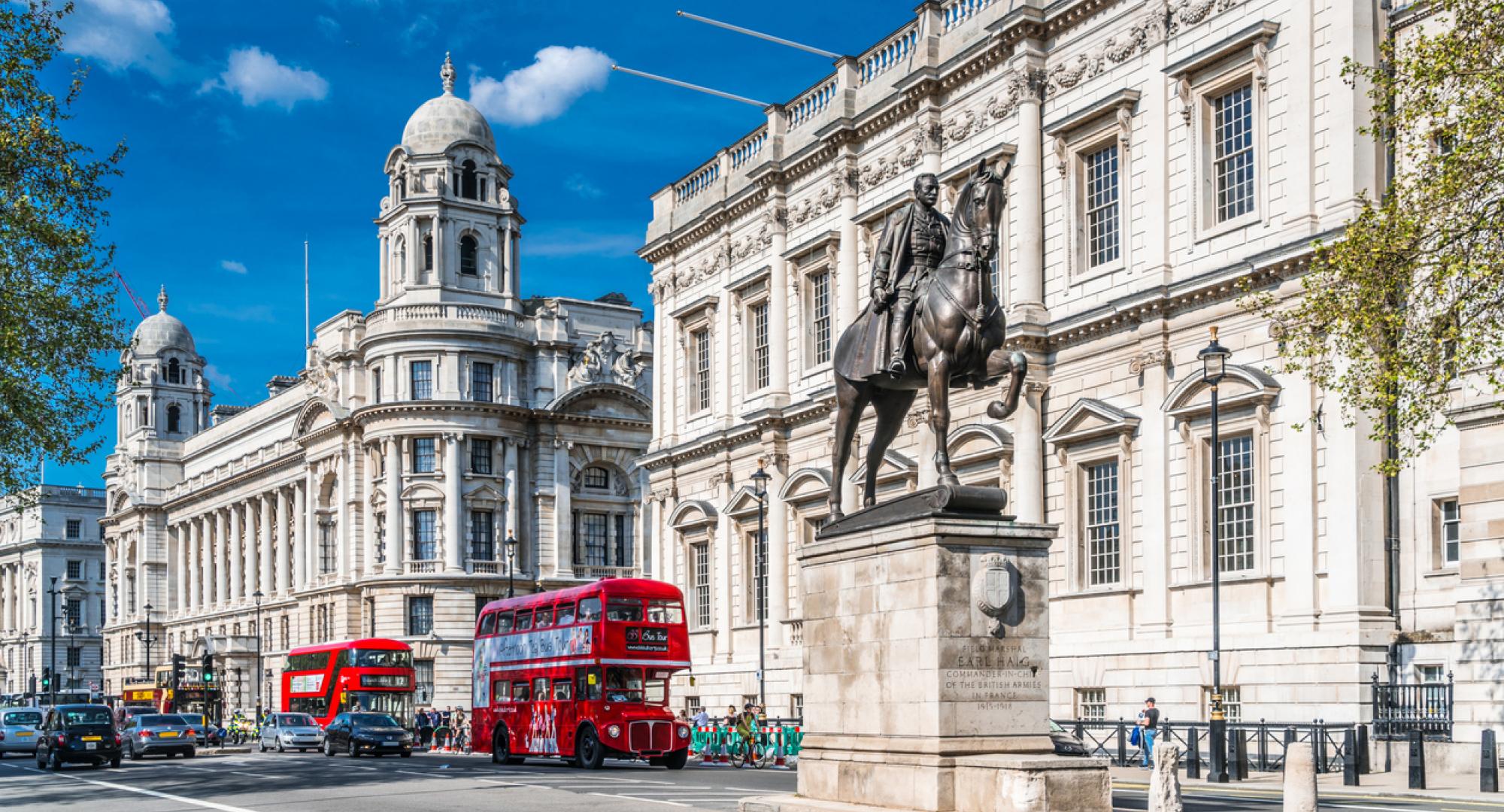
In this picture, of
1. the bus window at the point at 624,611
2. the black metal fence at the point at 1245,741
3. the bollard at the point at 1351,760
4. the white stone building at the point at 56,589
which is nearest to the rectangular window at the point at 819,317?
the bus window at the point at 624,611

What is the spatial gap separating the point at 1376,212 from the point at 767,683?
28.2 m

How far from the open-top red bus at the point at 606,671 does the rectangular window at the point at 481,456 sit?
43993mm

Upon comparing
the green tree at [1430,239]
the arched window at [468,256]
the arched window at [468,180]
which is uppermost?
the arched window at [468,180]

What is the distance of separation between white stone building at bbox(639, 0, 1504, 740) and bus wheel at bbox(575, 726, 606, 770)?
10225mm

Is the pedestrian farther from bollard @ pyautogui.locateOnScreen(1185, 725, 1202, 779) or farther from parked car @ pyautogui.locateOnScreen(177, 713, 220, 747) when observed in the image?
parked car @ pyautogui.locateOnScreen(177, 713, 220, 747)

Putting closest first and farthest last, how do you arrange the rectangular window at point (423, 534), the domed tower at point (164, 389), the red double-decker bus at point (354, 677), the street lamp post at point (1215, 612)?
the street lamp post at point (1215, 612) < the red double-decker bus at point (354, 677) < the rectangular window at point (423, 534) < the domed tower at point (164, 389)

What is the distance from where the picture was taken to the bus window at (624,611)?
117 ft

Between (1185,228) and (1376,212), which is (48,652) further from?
(1376,212)

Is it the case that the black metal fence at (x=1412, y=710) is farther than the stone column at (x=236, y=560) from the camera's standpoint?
No

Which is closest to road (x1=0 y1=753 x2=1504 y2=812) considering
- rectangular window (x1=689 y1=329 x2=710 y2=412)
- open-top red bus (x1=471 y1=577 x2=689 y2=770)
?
open-top red bus (x1=471 y1=577 x2=689 y2=770)

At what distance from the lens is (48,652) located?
142625mm

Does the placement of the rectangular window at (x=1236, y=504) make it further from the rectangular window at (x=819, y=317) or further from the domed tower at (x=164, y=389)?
the domed tower at (x=164, y=389)

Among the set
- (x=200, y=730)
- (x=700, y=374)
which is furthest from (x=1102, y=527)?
(x=200, y=730)

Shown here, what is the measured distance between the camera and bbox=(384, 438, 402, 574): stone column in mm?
80000
